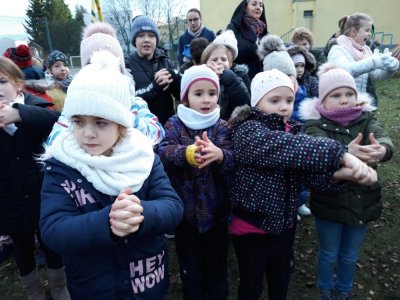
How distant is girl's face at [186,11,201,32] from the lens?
21.5ft

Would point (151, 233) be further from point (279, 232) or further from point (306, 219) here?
point (306, 219)

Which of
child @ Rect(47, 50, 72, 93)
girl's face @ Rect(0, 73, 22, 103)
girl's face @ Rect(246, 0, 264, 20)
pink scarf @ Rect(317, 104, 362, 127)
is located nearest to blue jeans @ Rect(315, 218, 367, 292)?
pink scarf @ Rect(317, 104, 362, 127)

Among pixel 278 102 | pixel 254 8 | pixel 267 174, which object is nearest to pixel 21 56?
pixel 254 8

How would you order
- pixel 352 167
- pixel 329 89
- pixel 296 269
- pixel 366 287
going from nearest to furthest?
1. pixel 352 167
2. pixel 329 89
3. pixel 366 287
4. pixel 296 269

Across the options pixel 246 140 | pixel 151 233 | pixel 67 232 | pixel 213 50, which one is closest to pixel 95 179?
pixel 67 232

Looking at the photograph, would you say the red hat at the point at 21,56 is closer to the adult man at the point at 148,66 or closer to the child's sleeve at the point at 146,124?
the adult man at the point at 148,66

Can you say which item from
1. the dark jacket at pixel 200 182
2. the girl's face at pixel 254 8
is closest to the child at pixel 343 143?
the dark jacket at pixel 200 182

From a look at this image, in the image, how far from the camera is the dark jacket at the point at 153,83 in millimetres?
3143

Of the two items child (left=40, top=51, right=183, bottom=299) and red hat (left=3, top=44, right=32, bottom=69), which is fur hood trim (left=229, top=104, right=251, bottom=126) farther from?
red hat (left=3, top=44, right=32, bottom=69)

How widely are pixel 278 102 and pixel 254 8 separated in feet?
8.26

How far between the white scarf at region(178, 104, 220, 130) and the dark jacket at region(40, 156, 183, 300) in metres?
0.60

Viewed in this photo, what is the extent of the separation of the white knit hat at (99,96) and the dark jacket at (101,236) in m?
0.30

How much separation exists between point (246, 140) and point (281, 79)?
19.9 inches

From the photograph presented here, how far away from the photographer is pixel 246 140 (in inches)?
81.0
